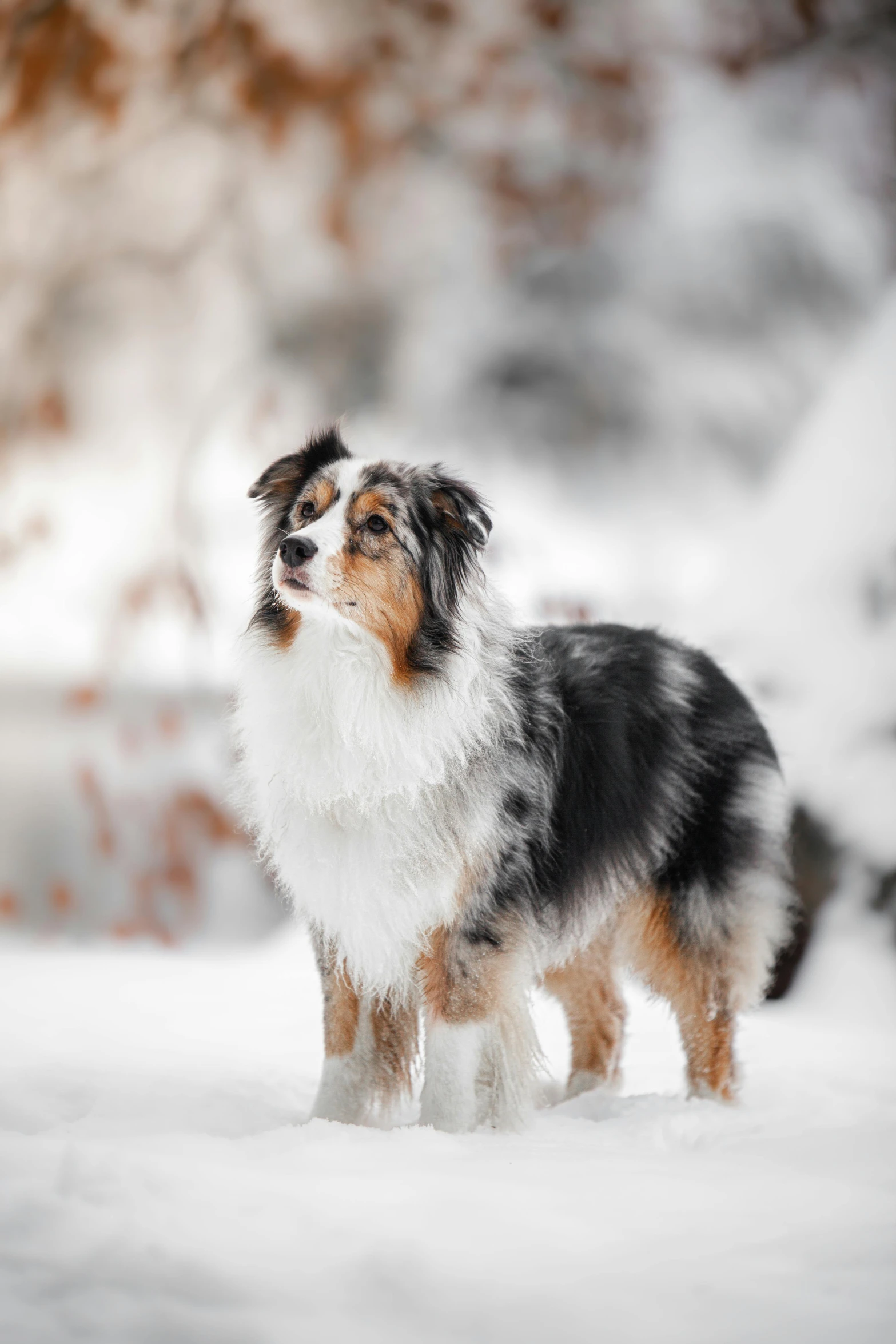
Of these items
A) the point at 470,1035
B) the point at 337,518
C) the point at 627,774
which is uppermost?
the point at 337,518

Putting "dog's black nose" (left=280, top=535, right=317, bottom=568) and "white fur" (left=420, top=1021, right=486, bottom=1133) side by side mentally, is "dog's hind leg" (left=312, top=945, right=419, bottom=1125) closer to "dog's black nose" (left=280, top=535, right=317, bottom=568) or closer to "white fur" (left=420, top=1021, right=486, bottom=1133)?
"white fur" (left=420, top=1021, right=486, bottom=1133)

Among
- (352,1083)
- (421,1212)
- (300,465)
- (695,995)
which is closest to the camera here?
(421,1212)

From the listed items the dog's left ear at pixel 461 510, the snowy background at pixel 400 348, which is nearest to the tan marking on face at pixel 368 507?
the dog's left ear at pixel 461 510

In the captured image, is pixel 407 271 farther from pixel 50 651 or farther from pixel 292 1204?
pixel 292 1204

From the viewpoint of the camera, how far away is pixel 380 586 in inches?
92.0

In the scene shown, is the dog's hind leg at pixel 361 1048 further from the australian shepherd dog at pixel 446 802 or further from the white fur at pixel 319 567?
the white fur at pixel 319 567

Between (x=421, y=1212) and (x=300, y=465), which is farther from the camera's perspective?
(x=300, y=465)

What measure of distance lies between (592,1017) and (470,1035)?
84 centimetres

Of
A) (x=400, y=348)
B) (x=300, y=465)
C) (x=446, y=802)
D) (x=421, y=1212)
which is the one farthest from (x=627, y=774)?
(x=400, y=348)

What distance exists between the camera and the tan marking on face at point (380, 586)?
7.56ft

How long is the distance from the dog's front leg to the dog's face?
23.9 inches

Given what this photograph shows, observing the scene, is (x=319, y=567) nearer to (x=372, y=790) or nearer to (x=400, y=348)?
(x=372, y=790)

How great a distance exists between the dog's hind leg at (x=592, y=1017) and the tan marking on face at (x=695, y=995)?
223 mm

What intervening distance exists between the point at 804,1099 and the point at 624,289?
13.3 ft
